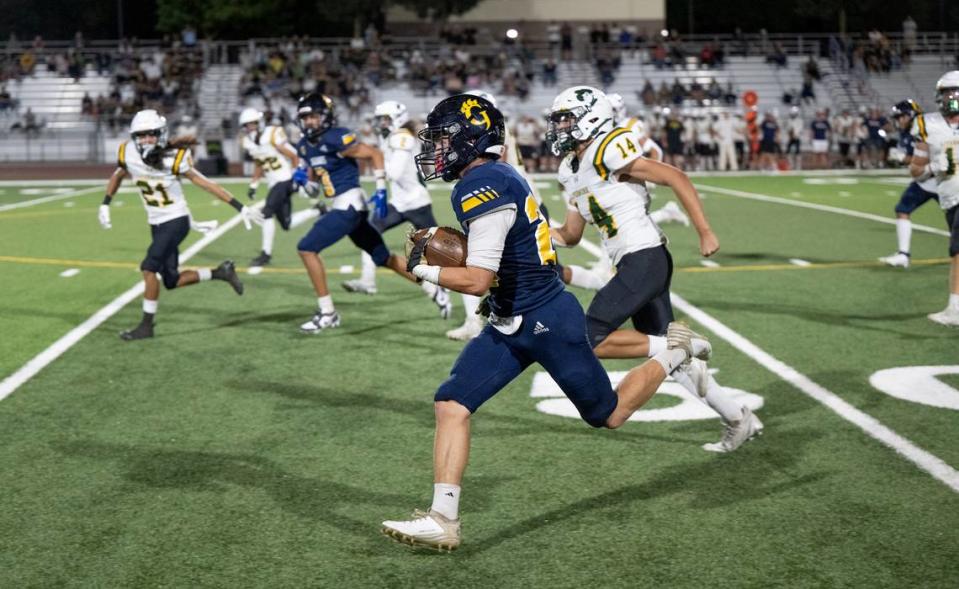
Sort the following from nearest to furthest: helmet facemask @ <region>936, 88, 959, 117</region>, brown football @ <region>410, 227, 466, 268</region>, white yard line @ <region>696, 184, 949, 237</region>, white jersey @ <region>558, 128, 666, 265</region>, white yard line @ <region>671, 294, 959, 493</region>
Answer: brown football @ <region>410, 227, 466, 268</region>
white yard line @ <region>671, 294, 959, 493</region>
white jersey @ <region>558, 128, 666, 265</region>
helmet facemask @ <region>936, 88, 959, 117</region>
white yard line @ <region>696, 184, 949, 237</region>

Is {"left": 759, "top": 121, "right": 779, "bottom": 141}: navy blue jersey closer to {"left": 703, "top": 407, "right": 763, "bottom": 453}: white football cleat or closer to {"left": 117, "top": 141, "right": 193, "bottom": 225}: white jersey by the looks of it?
{"left": 117, "top": 141, "right": 193, "bottom": 225}: white jersey

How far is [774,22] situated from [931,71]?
2093cm

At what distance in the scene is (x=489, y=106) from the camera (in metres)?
4.98

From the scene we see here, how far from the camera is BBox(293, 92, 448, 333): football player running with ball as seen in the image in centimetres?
1000

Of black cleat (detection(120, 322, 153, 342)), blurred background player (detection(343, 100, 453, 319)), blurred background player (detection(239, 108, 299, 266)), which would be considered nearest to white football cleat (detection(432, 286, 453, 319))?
blurred background player (detection(343, 100, 453, 319))

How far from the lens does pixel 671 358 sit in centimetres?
563

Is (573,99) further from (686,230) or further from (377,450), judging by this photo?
(686,230)

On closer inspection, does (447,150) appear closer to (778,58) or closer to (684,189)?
(684,189)

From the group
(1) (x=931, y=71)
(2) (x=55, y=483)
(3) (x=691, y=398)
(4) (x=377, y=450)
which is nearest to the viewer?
(2) (x=55, y=483)

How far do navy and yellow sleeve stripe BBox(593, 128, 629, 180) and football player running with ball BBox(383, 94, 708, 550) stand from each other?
4.65ft

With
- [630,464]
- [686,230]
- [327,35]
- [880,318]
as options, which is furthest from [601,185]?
[327,35]

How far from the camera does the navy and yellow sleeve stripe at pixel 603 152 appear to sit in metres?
6.36

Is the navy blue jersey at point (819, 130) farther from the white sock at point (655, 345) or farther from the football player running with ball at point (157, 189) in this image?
the white sock at point (655, 345)

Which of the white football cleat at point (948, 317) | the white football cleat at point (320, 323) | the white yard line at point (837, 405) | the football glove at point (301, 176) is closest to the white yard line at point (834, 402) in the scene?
the white yard line at point (837, 405)
